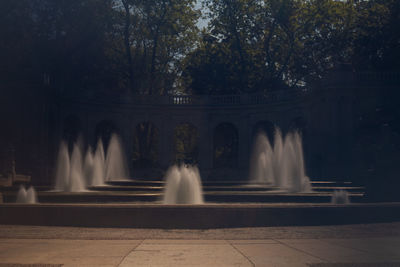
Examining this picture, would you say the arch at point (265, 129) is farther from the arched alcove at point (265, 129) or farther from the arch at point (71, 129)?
the arch at point (71, 129)

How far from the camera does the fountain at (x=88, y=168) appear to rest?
2134 centimetres

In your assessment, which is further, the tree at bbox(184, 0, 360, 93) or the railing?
the tree at bbox(184, 0, 360, 93)

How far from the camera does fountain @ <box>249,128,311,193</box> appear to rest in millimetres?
22947

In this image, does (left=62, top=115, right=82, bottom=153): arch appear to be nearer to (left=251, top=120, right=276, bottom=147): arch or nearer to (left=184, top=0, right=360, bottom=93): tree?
(left=184, top=0, right=360, bottom=93): tree

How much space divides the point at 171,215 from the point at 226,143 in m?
38.5

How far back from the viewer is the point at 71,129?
3991 cm

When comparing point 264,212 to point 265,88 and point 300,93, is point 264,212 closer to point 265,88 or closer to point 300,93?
point 300,93

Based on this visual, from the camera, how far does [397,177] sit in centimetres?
1933

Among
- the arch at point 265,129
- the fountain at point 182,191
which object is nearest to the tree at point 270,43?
the arch at point 265,129

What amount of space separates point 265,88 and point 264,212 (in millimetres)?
33343

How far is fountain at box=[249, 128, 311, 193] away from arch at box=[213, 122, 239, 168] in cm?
693

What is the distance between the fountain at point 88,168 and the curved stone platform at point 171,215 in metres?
8.70

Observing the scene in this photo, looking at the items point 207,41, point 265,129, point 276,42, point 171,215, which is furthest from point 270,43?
point 171,215

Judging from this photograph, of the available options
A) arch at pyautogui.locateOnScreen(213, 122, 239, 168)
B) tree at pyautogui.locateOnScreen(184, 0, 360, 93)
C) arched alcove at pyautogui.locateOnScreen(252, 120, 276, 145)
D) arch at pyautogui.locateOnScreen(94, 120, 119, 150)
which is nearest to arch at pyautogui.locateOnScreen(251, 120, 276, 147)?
arched alcove at pyautogui.locateOnScreen(252, 120, 276, 145)
